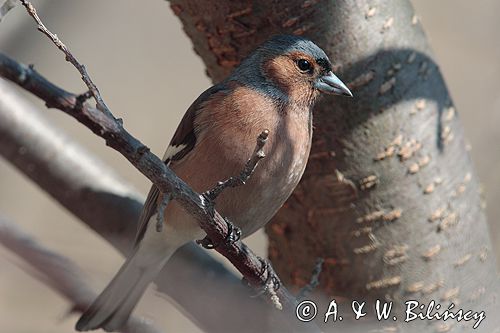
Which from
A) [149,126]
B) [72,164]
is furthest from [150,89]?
[72,164]

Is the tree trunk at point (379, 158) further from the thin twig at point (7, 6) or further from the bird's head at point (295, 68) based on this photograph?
the thin twig at point (7, 6)

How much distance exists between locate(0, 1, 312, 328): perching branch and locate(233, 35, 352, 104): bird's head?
967mm

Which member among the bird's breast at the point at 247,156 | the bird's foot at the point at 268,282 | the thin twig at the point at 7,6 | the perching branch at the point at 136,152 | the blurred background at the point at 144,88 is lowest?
the blurred background at the point at 144,88

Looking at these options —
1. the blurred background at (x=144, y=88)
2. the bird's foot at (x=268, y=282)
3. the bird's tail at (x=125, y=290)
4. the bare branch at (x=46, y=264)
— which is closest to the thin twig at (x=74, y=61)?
the bare branch at (x=46, y=264)

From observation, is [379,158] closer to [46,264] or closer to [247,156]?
[247,156]

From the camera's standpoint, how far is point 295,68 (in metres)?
3.55

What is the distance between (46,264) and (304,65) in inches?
83.0

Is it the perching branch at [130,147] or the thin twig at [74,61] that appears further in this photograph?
the thin twig at [74,61]

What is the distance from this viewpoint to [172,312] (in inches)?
211

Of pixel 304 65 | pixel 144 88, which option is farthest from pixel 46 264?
pixel 144 88

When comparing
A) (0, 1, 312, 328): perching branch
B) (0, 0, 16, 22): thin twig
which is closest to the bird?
(0, 1, 312, 328): perching branch

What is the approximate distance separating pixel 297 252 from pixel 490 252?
0.87 m

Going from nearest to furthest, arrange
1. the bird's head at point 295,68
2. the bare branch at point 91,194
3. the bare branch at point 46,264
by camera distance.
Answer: the bare branch at point 46,264, the bird's head at point 295,68, the bare branch at point 91,194

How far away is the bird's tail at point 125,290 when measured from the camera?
11.6 feet
